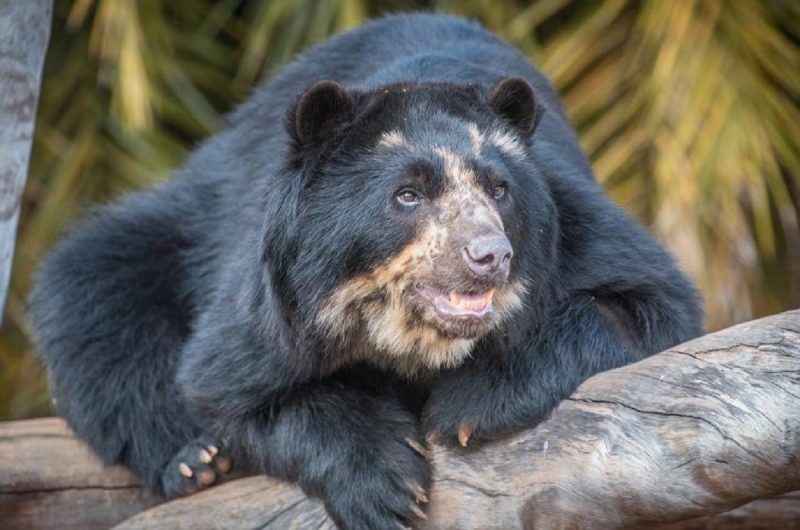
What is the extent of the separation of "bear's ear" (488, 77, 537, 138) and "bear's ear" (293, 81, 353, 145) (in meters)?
0.44

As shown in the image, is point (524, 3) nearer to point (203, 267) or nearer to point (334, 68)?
point (334, 68)

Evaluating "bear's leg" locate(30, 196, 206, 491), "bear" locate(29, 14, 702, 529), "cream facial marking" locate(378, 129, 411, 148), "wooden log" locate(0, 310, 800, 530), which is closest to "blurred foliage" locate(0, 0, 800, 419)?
"bear's leg" locate(30, 196, 206, 491)

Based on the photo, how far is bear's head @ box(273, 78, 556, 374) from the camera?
11.9ft

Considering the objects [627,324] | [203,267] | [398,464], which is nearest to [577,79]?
[203,267]

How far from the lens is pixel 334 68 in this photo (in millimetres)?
5113

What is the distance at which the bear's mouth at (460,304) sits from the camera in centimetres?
360

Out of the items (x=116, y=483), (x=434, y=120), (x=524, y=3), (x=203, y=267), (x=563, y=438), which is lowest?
(x=116, y=483)

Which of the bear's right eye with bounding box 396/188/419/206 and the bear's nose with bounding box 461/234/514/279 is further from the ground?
the bear's nose with bounding box 461/234/514/279

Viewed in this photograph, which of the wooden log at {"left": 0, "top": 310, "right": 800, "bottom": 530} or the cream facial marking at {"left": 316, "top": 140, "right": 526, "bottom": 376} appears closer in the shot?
the wooden log at {"left": 0, "top": 310, "right": 800, "bottom": 530}

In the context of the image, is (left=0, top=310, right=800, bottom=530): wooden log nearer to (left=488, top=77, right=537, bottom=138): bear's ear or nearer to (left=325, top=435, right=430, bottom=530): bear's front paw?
(left=325, top=435, right=430, bottom=530): bear's front paw

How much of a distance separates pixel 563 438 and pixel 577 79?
13.2 ft

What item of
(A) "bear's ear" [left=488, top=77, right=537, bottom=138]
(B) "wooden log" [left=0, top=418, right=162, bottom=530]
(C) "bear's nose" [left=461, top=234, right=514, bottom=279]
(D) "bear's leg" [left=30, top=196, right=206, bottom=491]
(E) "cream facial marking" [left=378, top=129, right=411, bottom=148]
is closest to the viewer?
(C) "bear's nose" [left=461, top=234, right=514, bottom=279]

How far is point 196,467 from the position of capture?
4.37 meters

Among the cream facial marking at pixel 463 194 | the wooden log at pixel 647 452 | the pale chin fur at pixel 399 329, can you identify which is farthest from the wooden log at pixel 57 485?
the cream facial marking at pixel 463 194
